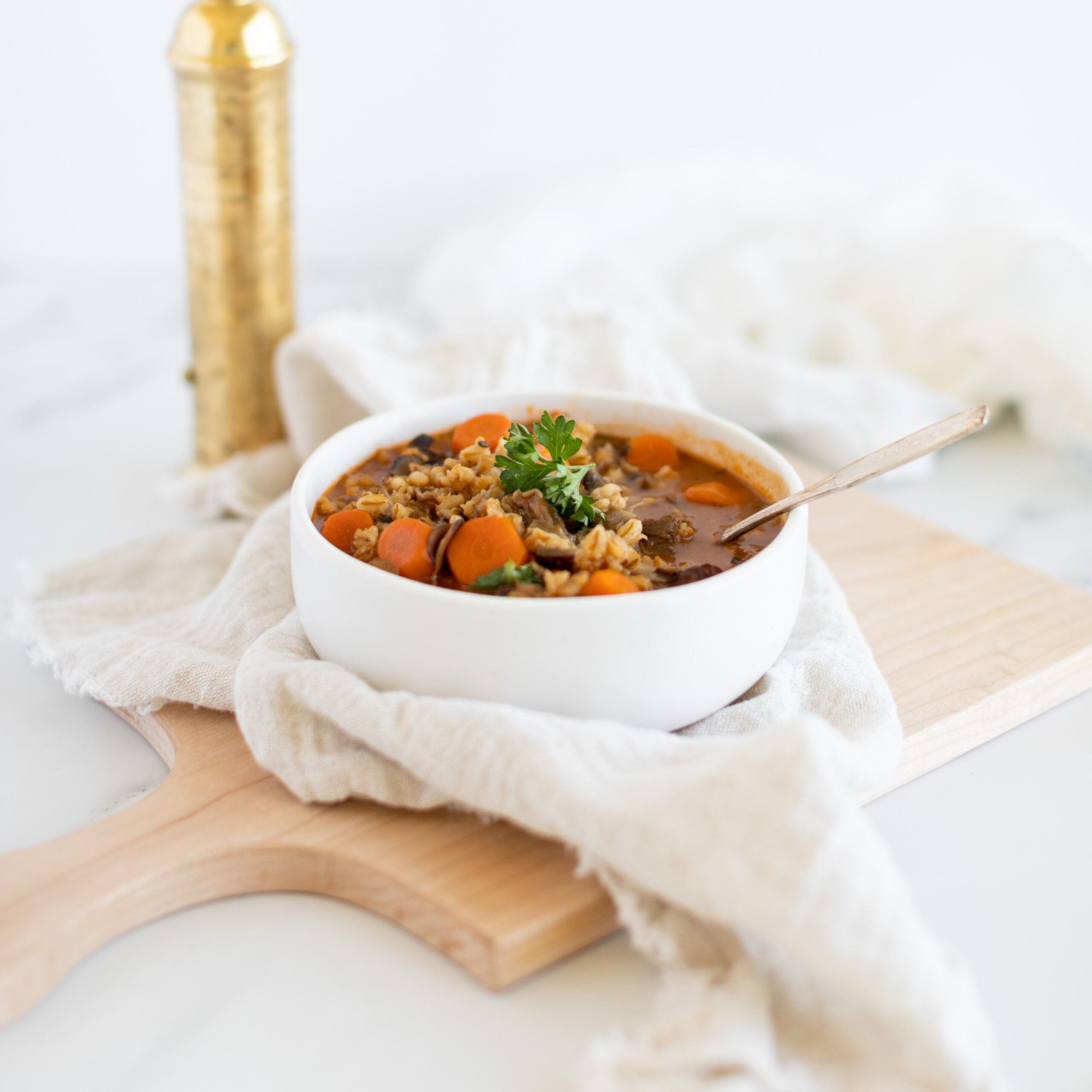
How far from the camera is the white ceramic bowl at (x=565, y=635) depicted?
1360 millimetres

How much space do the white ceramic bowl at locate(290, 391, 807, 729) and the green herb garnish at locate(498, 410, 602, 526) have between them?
22 cm

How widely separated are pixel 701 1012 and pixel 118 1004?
587 millimetres

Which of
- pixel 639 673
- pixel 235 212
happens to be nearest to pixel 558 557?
pixel 639 673

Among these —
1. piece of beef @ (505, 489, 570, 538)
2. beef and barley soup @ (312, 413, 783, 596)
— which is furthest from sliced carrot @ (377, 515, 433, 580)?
piece of beef @ (505, 489, 570, 538)

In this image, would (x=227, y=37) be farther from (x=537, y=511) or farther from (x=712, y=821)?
(x=712, y=821)

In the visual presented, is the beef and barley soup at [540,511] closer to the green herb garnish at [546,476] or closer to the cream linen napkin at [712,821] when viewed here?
the green herb garnish at [546,476]

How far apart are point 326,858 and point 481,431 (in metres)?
0.70

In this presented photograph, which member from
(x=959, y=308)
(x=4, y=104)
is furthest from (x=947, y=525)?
(x=4, y=104)

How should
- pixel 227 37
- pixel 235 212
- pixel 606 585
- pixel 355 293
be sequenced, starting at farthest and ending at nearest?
pixel 355 293, pixel 235 212, pixel 227 37, pixel 606 585

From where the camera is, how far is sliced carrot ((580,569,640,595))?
4.70 feet

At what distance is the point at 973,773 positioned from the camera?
1.62 m

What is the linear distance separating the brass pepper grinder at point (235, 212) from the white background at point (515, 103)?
1070mm

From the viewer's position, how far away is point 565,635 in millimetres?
1358

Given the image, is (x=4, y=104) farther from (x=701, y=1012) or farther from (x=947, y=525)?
(x=701, y=1012)
